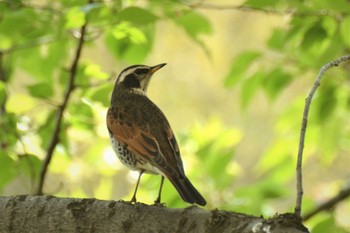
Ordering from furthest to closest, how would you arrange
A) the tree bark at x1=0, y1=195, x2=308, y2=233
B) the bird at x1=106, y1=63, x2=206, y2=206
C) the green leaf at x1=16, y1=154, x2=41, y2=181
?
the green leaf at x1=16, y1=154, x2=41, y2=181 → the bird at x1=106, y1=63, x2=206, y2=206 → the tree bark at x1=0, y1=195, x2=308, y2=233

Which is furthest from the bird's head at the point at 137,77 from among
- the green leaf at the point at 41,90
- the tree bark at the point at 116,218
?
the tree bark at the point at 116,218

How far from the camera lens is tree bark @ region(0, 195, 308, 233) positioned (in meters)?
2.62

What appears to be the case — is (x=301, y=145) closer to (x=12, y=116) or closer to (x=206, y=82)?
(x=12, y=116)

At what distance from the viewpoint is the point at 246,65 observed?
188 inches

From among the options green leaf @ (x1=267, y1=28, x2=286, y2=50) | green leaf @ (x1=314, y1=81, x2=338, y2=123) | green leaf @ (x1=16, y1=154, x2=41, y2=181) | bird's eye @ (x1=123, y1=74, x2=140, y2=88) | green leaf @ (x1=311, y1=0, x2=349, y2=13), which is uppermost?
green leaf @ (x1=267, y1=28, x2=286, y2=50)

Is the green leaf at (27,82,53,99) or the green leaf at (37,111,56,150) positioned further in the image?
the green leaf at (37,111,56,150)

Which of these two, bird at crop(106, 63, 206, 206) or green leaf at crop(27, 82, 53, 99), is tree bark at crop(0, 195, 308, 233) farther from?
green leaf at crop(27, 82, 53, 99)

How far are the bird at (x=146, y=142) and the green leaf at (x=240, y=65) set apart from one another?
62 cm

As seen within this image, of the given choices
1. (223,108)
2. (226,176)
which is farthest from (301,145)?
(223,108)

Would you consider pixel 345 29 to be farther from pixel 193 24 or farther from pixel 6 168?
pixel 6 168

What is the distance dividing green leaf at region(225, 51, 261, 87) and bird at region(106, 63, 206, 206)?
24.5 inches

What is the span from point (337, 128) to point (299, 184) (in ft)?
9.92

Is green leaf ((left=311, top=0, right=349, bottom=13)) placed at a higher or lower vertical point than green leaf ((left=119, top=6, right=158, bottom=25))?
higher

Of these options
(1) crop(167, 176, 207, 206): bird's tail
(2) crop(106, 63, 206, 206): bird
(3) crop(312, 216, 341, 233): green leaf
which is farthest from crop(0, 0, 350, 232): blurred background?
(1) crop(167, 176, 207, 206): bird's tail
